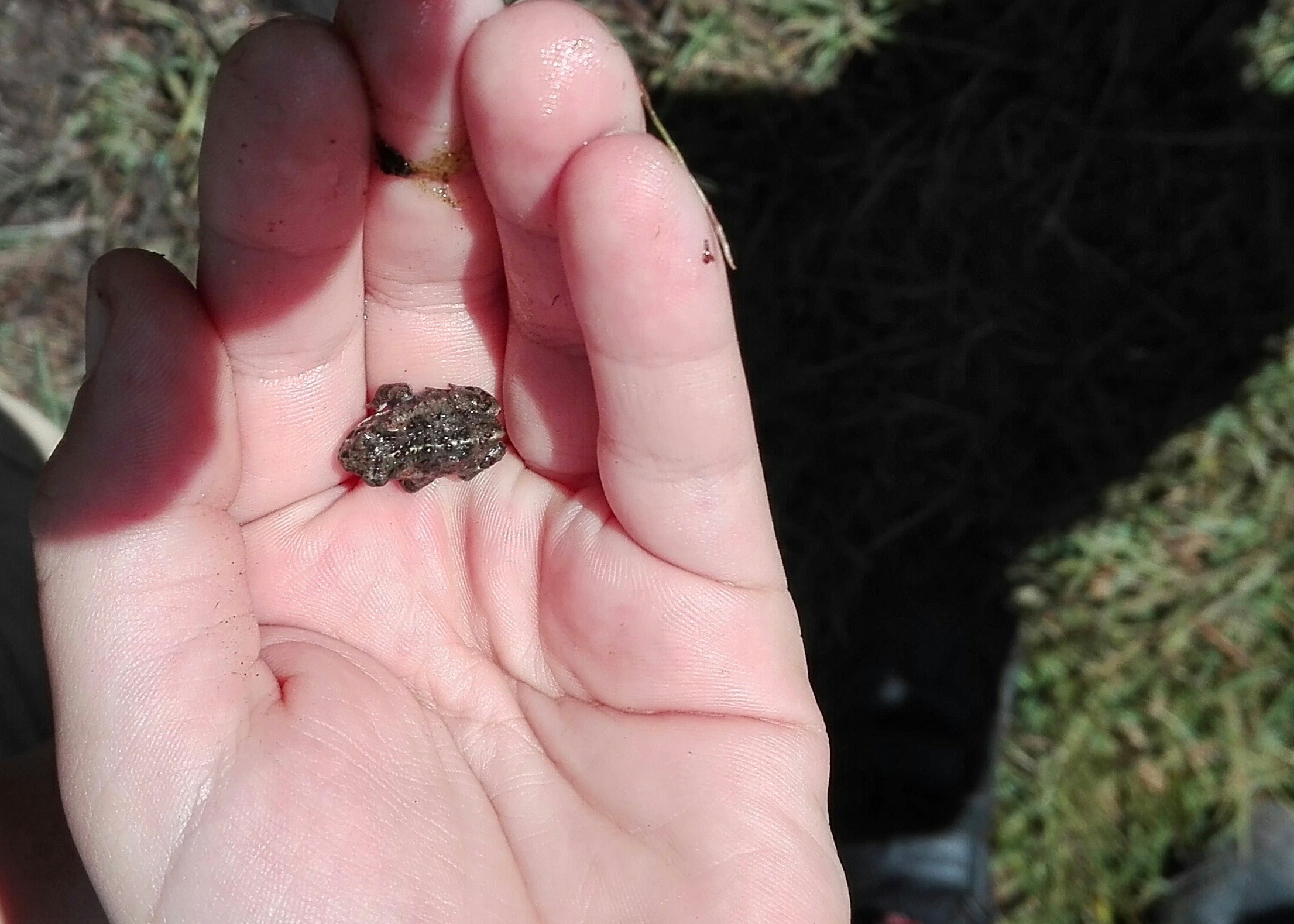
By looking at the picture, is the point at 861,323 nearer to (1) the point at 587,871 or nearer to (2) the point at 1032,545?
(2) the point at 1032,545

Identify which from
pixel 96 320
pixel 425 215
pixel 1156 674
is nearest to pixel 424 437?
pixel 425 215

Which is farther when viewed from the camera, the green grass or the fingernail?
the green grass

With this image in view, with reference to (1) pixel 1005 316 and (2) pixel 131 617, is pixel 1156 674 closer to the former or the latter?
(1) pixel 1005 316

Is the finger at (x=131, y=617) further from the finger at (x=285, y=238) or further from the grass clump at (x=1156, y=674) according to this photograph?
the grass clump at (x=1156, y=674)

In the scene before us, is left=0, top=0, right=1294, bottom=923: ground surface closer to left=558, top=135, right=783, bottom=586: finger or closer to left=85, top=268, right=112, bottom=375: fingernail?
left=558, top=135, right=783, bottom=586: finger

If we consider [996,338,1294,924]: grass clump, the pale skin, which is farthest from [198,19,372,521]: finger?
[996,338,1294,924]: grass clump

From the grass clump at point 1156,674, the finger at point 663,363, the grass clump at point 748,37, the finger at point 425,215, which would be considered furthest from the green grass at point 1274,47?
the finger at point 425,215

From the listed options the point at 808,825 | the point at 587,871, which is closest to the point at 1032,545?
the point at 808,825
